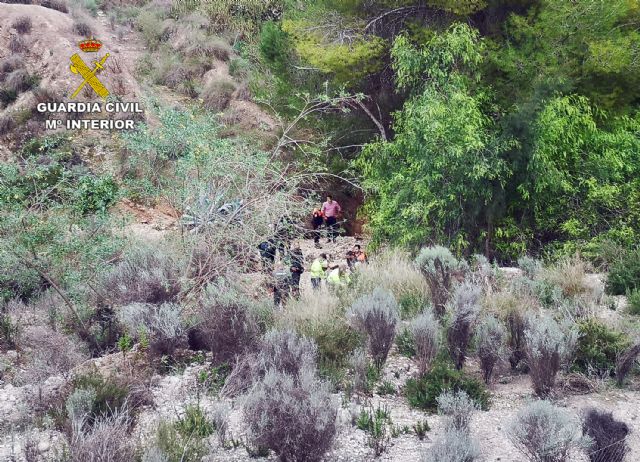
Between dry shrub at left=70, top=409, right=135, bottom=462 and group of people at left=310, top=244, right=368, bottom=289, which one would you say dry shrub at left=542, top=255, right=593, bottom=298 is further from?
dry shrub at left=70, top=409, right=135, bottom=462

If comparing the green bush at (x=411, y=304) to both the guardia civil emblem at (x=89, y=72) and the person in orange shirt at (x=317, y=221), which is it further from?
the guardia civil emblem at (x=89, y=72)

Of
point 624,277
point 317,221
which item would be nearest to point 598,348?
point 624,277

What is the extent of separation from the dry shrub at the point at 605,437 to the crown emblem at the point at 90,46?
802 inches

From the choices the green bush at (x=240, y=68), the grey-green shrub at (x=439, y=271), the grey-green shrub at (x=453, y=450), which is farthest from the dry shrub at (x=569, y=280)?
the green bush at (x=240, y=68)

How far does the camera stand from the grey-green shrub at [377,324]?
677 cm

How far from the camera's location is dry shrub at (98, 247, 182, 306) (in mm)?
7973

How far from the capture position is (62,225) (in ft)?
28.4

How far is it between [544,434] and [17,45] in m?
21.7

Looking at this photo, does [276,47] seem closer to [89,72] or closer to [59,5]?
[89,72]

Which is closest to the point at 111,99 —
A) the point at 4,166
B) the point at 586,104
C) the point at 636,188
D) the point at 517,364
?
the point at 4,166

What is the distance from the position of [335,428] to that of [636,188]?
11.0 metres

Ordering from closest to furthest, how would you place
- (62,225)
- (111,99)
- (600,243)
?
(62,225)
(600,243)
(111,99)

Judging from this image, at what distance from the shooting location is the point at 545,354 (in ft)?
19.6

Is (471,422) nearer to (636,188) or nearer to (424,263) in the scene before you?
(424,263)
